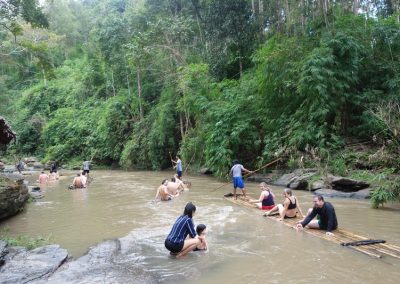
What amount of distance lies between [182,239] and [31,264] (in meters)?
2.54

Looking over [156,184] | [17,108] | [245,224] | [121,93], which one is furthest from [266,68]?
[17,108]

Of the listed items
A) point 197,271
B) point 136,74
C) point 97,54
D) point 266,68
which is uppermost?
point 97,54

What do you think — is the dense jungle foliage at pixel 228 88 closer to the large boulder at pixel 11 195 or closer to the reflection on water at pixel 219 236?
the reflection on water at pixel 219 236

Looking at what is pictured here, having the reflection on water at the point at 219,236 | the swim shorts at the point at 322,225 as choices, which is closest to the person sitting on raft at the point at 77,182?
the reflection on water at the point at 219,236

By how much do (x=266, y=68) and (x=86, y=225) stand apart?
11.5 metres

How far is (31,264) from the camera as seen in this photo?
255 inches

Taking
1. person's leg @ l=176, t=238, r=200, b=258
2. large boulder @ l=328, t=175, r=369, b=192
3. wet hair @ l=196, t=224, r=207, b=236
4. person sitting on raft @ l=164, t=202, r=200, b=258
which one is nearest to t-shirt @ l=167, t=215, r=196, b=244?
person sitting on raft @ l=164, t=202, r=200, b=258

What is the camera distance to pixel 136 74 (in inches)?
1277

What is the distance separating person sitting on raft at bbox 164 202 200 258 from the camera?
7281 millimetres

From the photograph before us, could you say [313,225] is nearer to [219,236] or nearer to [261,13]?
[219,236]

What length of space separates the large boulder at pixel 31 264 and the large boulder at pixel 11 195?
14.9 ft

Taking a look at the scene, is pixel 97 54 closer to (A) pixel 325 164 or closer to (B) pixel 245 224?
(A) pixel 325 164

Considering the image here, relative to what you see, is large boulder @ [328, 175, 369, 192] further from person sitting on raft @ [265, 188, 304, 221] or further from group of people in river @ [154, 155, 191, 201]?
group of people in river @ [154, 155, 191, 201]

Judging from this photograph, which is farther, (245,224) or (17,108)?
(17,108)
